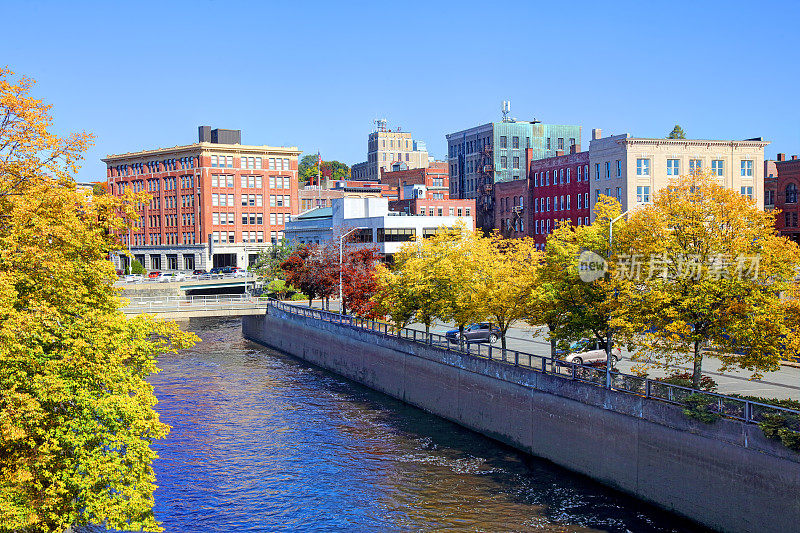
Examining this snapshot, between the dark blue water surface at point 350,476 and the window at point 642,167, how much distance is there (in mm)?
43615

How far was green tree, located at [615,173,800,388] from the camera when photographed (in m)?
30.3

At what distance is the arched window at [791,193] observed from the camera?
91.3 metres

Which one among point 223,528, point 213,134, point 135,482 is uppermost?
point 213,134

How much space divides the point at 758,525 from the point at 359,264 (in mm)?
52910

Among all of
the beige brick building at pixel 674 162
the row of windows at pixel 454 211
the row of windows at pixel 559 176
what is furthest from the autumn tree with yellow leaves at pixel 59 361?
the row of windows at pixel 454 211

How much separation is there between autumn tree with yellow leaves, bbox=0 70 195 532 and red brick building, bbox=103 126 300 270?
116 metres

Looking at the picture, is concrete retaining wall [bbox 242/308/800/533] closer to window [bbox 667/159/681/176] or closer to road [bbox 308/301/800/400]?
road [bbox 308/301/800/400]

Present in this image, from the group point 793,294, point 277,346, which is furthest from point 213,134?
point 793,294

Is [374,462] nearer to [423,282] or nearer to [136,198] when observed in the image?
[423,282]

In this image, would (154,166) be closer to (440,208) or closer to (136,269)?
(136,269)

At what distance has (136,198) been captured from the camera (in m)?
22.1

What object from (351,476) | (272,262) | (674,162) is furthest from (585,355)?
(272,262)

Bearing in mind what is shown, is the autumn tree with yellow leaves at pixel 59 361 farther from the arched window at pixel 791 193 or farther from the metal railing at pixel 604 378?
the arched window at pixel 791 193

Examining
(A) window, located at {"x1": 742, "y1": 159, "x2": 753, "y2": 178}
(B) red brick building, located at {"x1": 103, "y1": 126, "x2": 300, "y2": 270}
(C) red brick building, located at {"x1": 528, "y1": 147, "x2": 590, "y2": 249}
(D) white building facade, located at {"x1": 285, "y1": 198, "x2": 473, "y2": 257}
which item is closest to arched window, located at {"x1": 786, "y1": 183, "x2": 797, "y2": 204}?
(A) window, located at {"x1": 742, "y1": 159, "x2": 753, "y2": 178}
